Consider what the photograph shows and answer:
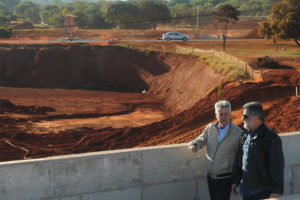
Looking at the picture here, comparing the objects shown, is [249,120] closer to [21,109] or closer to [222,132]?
[222,132]

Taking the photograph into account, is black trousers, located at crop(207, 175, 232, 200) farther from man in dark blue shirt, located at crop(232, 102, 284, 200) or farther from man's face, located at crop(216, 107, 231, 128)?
man's face, located at crop(216, 107, 231, 128)

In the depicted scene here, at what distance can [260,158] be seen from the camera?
14.5 feet

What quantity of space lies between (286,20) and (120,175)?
24491 millimetres

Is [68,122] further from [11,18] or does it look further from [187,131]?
[11,18]

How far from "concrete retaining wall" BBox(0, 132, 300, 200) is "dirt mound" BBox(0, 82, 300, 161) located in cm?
698

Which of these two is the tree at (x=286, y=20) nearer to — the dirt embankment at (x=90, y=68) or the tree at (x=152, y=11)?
the dirt embankment at (x=90, y=68)

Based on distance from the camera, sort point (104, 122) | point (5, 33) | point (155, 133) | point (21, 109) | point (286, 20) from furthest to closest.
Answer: point (5, 33), point (286, 20), point (21, 109), point (104, 122), point (155, 133)

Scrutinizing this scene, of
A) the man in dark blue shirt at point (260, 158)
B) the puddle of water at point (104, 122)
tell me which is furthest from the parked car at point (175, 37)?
Result: the man in dark blue shirt at point (260, 158)

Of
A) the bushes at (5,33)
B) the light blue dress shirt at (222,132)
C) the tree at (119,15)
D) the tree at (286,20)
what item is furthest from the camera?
the tree at (119,15)

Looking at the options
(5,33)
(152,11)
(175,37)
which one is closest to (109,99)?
(175,37)

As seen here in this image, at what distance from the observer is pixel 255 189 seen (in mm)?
4562

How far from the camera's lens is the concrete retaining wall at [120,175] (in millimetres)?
4988

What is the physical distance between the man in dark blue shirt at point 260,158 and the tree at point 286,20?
2448 centimetres

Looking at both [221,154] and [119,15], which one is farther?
[119,15]
